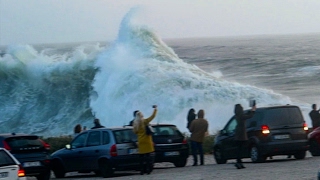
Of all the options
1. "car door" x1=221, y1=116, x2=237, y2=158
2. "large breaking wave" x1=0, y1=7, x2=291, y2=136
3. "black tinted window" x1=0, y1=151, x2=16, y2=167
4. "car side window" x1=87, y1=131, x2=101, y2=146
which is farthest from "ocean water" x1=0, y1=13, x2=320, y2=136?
"black tinted window" x1=0, y1=151, x2=16, y2=167

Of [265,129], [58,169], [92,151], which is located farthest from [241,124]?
[58,169]

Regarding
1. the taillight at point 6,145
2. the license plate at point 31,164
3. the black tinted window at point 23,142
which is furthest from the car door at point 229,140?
the taillight at point 6,145

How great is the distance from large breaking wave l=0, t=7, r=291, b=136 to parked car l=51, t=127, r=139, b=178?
15932mm

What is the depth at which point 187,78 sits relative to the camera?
41.2m

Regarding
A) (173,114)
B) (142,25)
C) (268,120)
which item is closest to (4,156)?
(268,120)

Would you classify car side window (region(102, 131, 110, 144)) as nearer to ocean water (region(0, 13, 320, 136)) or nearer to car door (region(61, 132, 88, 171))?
car door (region(61, 132, 88, 171))

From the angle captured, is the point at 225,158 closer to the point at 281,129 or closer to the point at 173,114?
the point at 281,129

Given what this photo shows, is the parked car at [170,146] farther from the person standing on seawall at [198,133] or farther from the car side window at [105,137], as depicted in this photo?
the car side window at [105,137]

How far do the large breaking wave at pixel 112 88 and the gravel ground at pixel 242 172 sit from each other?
15.3 metres

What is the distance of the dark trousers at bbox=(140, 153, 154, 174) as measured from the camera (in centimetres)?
1933

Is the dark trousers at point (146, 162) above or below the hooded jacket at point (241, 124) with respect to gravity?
below

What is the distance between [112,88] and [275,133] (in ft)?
72.0

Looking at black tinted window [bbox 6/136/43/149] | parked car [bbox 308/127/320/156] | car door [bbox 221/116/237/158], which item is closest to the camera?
black tinted window [bbox 6/136/43/149]

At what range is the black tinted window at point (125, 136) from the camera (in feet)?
64.0
